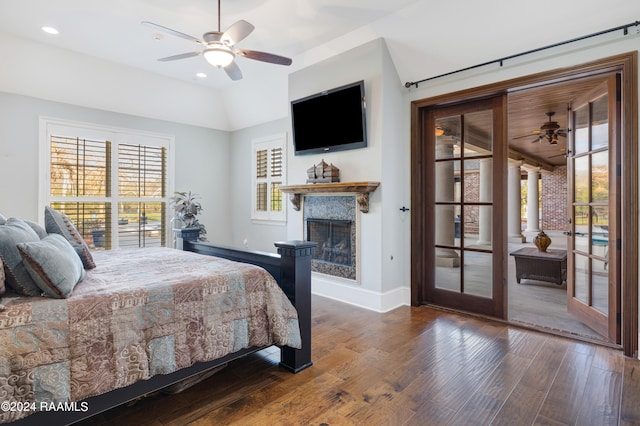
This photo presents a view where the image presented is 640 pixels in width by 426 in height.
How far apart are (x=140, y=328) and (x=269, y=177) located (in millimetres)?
4423

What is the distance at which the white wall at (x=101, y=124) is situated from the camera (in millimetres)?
4289

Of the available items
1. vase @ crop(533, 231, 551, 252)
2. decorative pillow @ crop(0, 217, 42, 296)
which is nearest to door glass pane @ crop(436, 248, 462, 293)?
vase @ crop(533, 231, 551, 252)

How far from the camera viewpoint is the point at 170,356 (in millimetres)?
1785

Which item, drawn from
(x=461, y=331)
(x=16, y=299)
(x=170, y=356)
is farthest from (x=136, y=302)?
(x=461, y=331)

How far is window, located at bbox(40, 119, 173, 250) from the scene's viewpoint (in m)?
4.71

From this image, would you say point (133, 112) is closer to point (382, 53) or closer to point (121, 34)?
point (121, 34)

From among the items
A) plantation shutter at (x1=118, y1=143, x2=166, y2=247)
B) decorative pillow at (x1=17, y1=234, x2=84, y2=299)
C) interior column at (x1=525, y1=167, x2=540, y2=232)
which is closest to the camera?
decorative pillow at (x1=17, y1=234, x2=84, y2=299)

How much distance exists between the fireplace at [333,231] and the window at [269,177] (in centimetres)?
123

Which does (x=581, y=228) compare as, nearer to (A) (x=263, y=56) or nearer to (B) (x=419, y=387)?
(B) (x=419, y=387)

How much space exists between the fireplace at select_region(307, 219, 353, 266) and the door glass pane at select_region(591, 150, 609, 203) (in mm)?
2433

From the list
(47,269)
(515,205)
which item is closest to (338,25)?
(47,269)

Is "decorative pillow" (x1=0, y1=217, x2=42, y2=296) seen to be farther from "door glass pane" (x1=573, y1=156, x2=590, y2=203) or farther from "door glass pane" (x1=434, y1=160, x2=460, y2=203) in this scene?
"door glass pane" (x1=573, y1=156, x2=590, y2=203)

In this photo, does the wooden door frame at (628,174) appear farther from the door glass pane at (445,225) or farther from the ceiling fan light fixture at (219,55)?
the ceiling fan light fixture at (219,55)

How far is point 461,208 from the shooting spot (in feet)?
12.3
